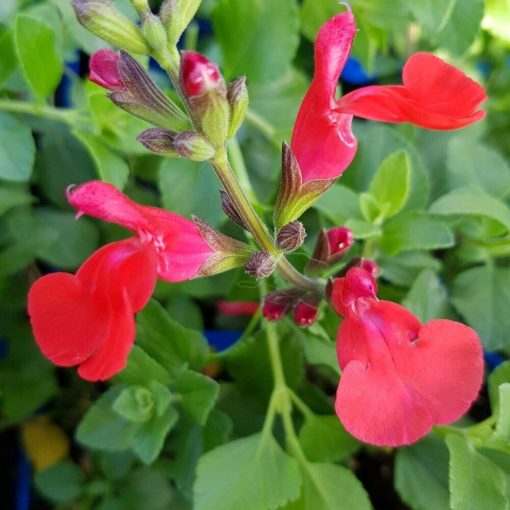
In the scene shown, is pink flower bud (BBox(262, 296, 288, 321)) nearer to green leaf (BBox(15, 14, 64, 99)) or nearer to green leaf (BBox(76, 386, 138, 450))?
green leaf (BBox(76, 386, 138, 450))

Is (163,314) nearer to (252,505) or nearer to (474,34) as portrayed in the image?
(252,505)

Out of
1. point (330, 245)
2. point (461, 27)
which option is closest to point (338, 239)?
point (330, 245)

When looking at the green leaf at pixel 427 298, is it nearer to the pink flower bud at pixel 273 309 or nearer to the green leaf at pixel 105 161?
the pink flower bud at pixel 273 309

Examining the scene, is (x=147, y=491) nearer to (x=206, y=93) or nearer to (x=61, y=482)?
(x=61, y=482)

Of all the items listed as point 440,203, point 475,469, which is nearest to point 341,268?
point 440,203

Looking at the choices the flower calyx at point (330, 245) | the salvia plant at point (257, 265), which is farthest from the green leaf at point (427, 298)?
the flower calyx at point (330, 245)

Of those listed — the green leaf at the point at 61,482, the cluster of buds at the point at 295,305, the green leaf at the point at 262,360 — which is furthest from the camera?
the green leaf at the point at 61,482
